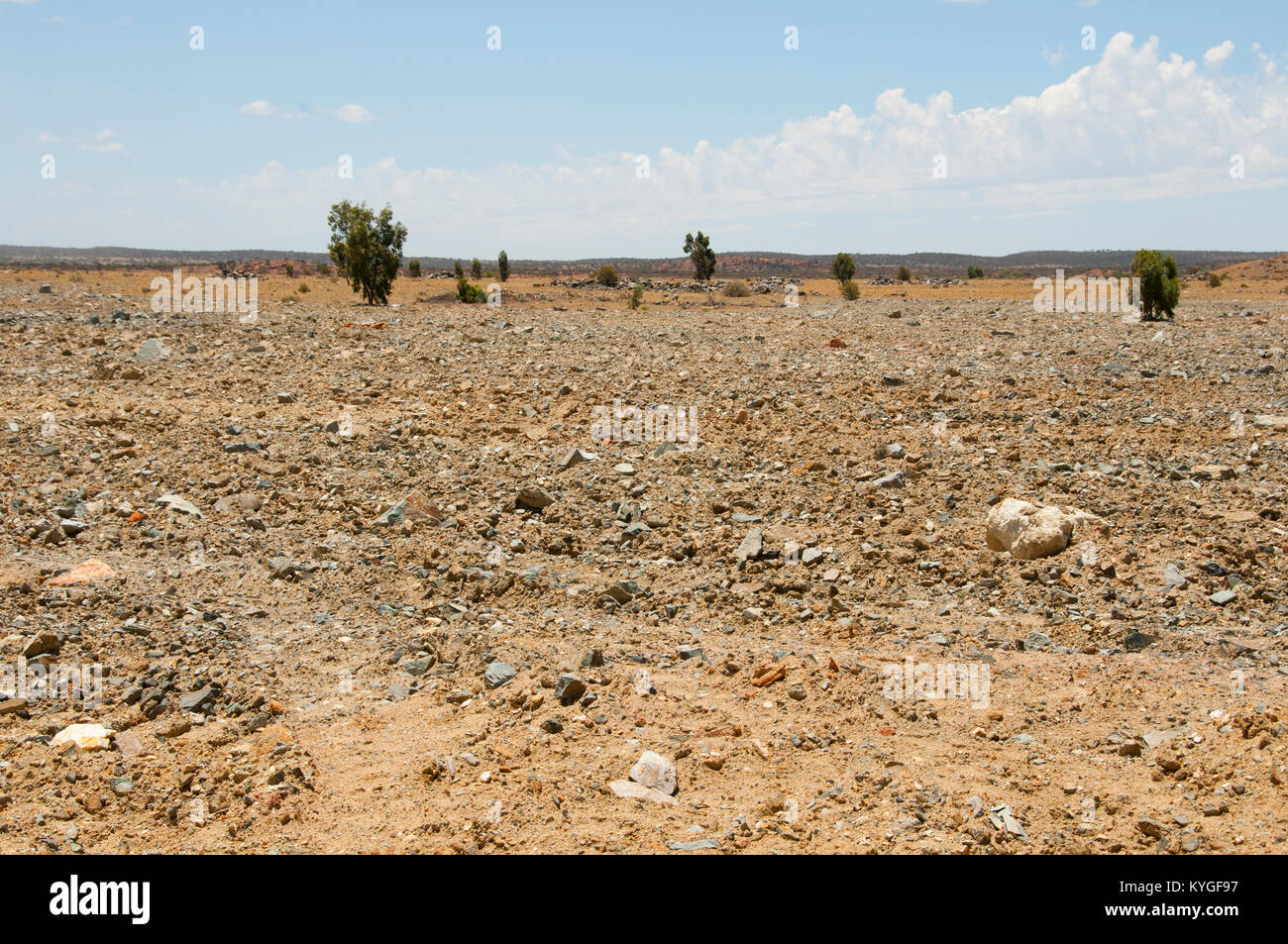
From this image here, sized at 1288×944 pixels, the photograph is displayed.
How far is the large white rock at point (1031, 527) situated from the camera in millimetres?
6914

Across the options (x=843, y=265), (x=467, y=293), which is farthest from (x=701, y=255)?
(x=467, y=293)

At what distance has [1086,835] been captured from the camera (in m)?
3.99

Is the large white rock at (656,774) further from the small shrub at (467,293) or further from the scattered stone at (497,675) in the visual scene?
the small shrub at (467,293)

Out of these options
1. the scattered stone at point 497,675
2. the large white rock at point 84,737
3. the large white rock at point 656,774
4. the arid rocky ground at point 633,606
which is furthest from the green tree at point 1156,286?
the large white rock at point 84,737

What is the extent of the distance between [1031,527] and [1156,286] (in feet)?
55.5

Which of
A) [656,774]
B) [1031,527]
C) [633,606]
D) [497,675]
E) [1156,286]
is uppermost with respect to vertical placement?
[1156,286]

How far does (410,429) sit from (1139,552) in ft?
23.5

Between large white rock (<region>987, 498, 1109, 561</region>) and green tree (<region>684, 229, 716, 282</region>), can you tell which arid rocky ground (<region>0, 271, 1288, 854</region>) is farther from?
green tree (<region>684, 229, 716, 282</region>)

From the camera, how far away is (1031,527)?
6984mm

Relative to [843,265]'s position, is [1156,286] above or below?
below

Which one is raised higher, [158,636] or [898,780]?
[158,636]

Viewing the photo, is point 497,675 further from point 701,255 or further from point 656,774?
point 701,255
